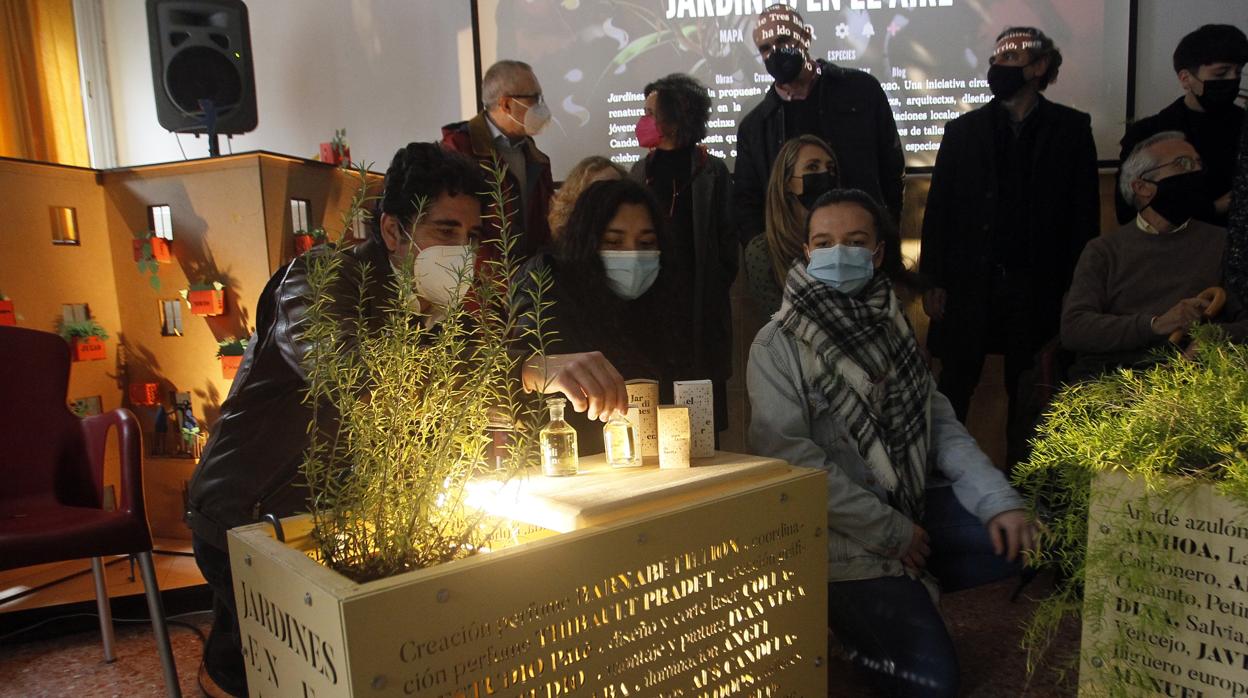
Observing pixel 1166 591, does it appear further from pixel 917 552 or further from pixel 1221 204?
pixel 1221 204

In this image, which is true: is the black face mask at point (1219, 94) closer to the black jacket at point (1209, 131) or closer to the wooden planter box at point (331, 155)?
the black jacket at point (1209, 131)

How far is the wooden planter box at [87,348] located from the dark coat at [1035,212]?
3.16 m

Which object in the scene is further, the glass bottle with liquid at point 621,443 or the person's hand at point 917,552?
the person's hand at point 917,552

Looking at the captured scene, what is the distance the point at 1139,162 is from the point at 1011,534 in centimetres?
141

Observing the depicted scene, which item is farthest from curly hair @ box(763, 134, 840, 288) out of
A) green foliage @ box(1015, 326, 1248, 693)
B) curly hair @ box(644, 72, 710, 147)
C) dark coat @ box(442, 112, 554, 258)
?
green foliage @ box(1015, 326, 1248, 693)

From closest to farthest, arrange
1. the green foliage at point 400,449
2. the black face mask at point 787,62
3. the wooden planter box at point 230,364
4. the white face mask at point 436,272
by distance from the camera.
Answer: the green foliage at point 400,449
the white face mask at point 436,272
the black face mask at point 787,62
the wooden planter box at point 230,364

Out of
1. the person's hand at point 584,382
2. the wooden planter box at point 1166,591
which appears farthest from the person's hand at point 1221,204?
the person's hand at point 584,382

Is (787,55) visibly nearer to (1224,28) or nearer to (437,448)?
(1224,28)

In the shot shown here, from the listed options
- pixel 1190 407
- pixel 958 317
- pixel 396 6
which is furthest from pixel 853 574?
pixel 396 6

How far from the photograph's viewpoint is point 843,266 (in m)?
1.75

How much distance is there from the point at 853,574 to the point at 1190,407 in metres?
0.95

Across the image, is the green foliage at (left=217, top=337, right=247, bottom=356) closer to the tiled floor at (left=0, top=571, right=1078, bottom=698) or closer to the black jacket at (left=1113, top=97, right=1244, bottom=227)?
the tiled floor at (left=0, top=571, right=1078, bottom=698)

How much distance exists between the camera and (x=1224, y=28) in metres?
2.66

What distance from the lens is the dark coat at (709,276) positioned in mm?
2809
